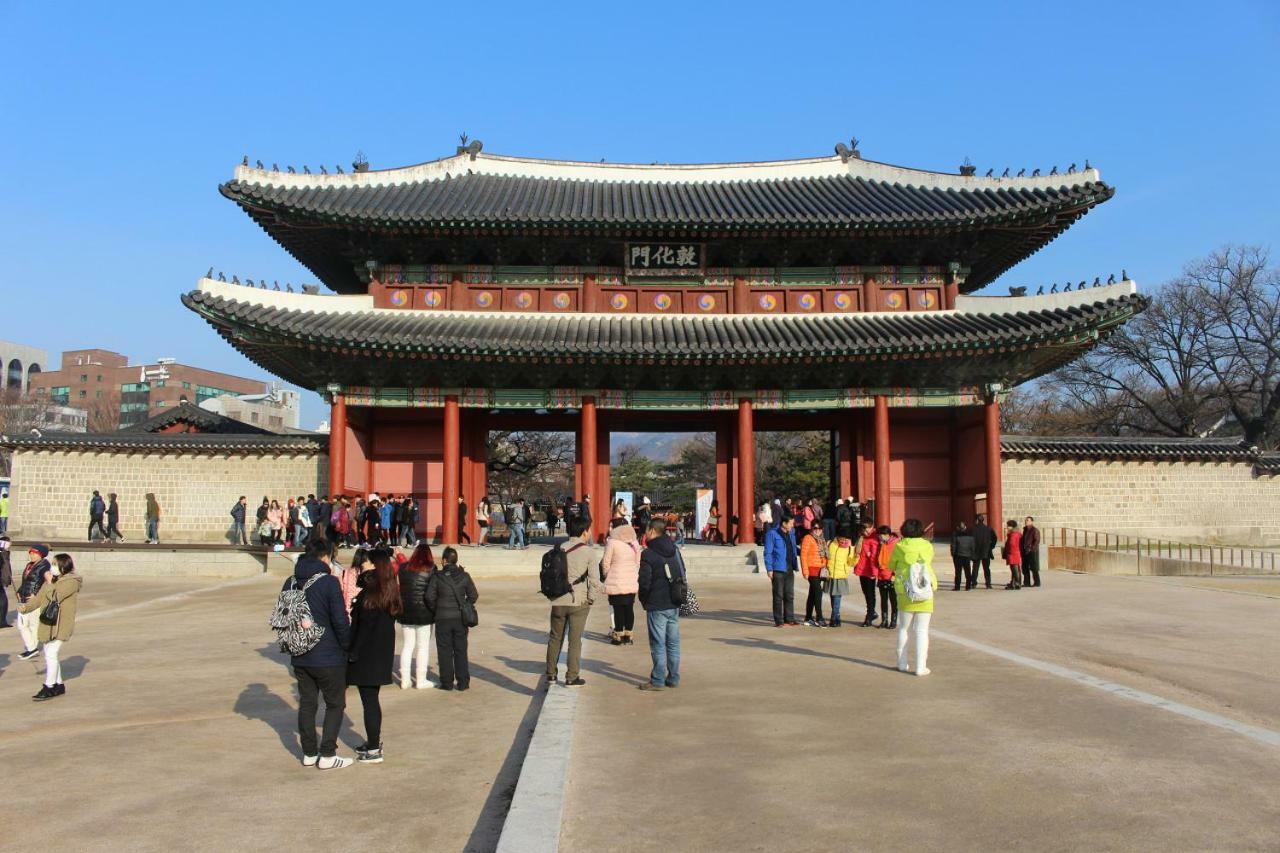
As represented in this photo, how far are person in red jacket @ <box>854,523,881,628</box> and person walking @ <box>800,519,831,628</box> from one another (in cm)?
55

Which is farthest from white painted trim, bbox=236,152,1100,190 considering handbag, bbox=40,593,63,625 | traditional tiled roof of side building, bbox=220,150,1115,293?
handbag, bbox=40,593,63,625

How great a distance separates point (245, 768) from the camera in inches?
291

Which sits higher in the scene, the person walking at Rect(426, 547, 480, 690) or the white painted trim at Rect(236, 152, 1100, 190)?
the white painted trim at Rect(236, 152, 1100, 190)

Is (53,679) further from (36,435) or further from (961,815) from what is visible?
(36,435)

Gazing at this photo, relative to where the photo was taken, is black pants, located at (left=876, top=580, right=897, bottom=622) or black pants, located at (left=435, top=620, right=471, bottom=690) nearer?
black pants, located at (left=435, top=620, right=471, bottom=690)

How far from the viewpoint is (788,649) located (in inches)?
486

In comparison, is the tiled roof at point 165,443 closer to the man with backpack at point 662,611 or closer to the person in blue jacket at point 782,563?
the person in blue jacket at point 782,563

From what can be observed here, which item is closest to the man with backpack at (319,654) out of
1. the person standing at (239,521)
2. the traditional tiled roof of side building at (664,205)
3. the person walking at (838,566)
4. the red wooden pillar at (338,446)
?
the person walking at (838,566)

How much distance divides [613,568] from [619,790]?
213 inches

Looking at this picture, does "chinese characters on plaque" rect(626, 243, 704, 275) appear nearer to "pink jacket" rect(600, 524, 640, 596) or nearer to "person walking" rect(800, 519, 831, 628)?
"person walking" rect(800, 519, 831, 628)

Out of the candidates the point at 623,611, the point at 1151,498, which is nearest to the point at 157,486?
the point at 623,611

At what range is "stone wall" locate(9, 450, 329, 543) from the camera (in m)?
26.5

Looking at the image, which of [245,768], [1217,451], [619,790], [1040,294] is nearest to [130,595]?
[245,768]

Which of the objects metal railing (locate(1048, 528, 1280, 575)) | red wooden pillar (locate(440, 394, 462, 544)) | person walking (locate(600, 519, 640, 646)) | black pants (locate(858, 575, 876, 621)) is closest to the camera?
person walking (locate(600, 519, 640, 646))
